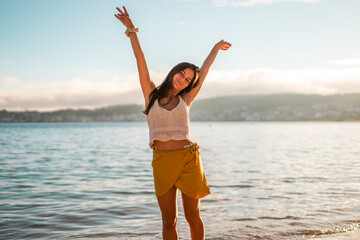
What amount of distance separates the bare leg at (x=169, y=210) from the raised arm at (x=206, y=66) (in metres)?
0.98

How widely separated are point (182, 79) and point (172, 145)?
0.69 meters

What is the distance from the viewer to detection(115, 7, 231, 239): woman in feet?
12.0

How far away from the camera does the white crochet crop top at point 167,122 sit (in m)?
3.63

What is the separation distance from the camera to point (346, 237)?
5.79m

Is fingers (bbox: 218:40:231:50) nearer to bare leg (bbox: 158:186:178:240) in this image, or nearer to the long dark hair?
the long dark hair

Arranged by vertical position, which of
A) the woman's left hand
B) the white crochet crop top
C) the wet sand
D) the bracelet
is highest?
the bracelet

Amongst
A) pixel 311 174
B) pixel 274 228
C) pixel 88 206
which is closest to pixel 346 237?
pixel 274 228

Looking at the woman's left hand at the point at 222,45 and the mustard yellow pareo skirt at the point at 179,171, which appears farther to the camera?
the woman's left hand at the point at 222,45

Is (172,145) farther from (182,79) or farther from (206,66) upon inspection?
(206,66)

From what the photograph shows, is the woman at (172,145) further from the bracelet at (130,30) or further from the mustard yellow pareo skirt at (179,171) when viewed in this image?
the bracelet at (130,30)

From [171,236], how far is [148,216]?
440 centimetres

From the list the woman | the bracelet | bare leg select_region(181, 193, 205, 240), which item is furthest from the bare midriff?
the bracelet

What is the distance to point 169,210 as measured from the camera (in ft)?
12.2

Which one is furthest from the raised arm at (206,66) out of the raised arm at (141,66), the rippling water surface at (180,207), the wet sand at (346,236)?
the wet sand at (346,236)
